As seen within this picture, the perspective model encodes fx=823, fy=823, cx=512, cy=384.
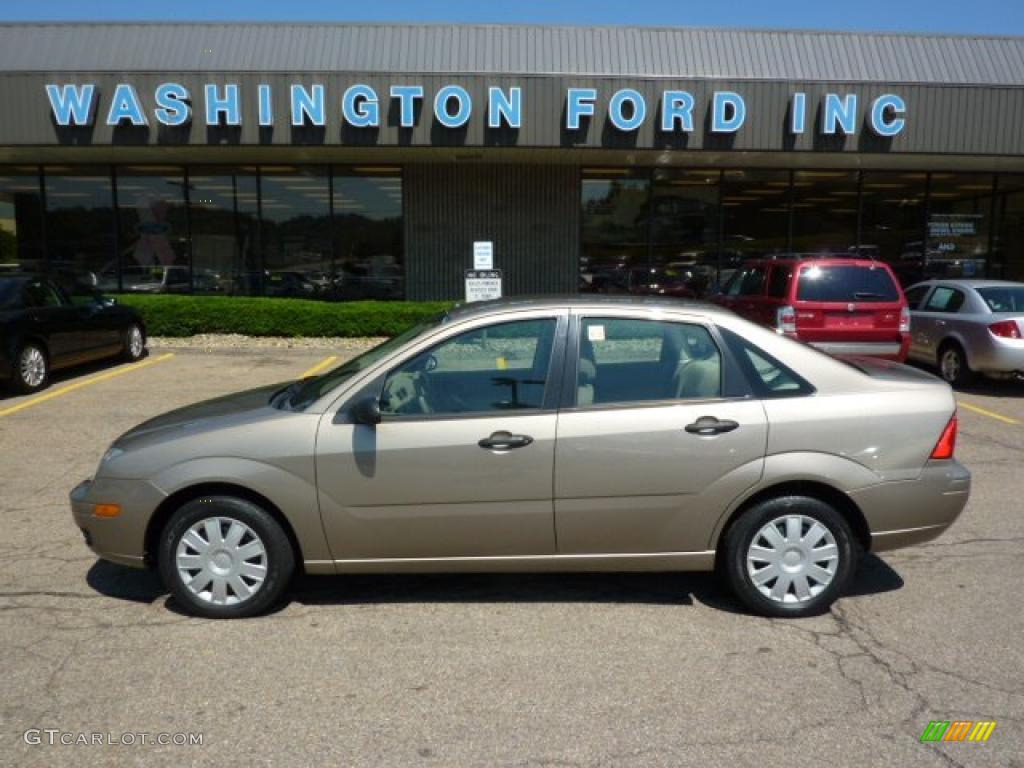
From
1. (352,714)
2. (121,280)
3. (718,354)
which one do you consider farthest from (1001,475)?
(121,280)

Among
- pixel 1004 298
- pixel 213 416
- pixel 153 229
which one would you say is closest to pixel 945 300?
pixel 1004 298

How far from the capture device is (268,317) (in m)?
15.4

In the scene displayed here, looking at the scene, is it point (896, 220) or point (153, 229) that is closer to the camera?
point (153, 229)

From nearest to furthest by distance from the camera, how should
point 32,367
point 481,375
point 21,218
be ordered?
point 481,375, point 32,367, point 21,218

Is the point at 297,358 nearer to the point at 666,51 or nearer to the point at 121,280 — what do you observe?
the point at 121,280

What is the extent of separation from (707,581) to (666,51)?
50.6 ft

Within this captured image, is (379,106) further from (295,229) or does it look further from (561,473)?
(561,473)

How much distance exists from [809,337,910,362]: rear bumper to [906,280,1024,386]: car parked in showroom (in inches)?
56.6

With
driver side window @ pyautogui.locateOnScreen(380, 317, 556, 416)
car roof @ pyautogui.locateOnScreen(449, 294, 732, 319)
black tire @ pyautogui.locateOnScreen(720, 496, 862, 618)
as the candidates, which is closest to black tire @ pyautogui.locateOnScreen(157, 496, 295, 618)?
driver side window @ pyautogui.locateOnScreen(380, 317, 556, 416)

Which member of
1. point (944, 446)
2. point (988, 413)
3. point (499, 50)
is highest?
point (499, 50)

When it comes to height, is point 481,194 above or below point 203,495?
above

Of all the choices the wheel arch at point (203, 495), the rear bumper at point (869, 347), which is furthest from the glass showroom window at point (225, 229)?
the wheel arch at point (203, 495)

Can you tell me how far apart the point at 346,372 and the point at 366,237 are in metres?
13.8

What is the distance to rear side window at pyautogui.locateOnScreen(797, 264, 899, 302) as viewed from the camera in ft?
31.2
